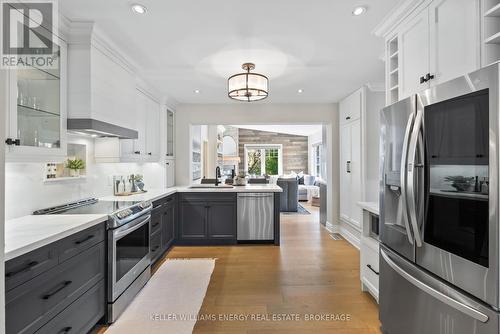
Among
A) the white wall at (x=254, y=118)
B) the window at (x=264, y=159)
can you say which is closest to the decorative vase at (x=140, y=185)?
the white wall at (x=254, y=118)

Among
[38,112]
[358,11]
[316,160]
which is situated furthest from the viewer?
[316,160]

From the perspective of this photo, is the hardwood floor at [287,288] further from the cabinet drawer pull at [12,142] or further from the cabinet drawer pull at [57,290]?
the cabinet drawer pull at [12,142]

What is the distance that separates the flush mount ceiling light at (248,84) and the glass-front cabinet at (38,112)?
1.54 m

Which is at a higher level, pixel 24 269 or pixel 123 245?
pixel 24 269

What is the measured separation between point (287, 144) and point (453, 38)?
30.4 ft

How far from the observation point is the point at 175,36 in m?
2.33

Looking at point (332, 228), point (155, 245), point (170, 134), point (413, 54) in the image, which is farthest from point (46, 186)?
point (332, 228)

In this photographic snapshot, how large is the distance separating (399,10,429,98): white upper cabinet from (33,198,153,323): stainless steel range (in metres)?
2.43

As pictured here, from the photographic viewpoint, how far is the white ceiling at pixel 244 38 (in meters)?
1.92

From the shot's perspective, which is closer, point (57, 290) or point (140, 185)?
point (57, 290)

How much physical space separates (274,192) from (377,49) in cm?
230

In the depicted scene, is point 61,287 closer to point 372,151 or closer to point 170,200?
point 170,200

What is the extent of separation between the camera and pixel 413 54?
1801 millimetres

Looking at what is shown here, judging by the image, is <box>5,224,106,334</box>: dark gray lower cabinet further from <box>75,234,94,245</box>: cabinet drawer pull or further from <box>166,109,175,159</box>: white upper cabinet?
<box>166,109,175,159</box>: white upper cabinet
